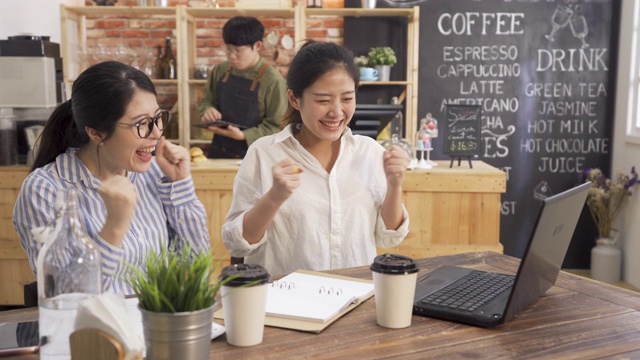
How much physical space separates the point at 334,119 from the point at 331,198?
0.26 metres

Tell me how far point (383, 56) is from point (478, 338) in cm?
379

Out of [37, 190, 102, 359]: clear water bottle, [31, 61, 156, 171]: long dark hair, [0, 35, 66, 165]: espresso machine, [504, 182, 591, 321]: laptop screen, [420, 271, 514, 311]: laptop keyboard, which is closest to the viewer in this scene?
[37, 190, 102, 359]: clear water bottle

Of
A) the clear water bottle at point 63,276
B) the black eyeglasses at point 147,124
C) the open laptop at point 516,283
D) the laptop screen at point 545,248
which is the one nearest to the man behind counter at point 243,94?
the black eyeglasses at point 147,124

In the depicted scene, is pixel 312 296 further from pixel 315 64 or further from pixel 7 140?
pixel 7 140

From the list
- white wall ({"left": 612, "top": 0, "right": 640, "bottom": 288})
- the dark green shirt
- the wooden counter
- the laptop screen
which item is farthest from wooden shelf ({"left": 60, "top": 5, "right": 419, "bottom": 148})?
the laptop screen

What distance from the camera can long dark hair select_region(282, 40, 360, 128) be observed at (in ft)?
6.95

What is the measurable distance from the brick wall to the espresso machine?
3.37 ft

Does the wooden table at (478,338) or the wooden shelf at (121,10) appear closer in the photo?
the wooden table at (478,338)

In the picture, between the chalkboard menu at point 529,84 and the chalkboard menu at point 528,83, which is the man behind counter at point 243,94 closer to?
the chalkboard menu at point 528,83

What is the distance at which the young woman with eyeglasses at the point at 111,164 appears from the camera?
5.96 feet

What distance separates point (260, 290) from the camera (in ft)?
4.14

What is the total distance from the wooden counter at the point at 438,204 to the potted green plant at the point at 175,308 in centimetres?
281

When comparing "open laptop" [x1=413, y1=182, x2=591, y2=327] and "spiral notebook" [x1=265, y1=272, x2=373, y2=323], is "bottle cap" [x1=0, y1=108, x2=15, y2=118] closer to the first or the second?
"spiral notebook" [x1=265, y1=272, x2=373, y2=323]

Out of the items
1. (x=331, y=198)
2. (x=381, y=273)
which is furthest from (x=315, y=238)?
(x=381, y=273)
